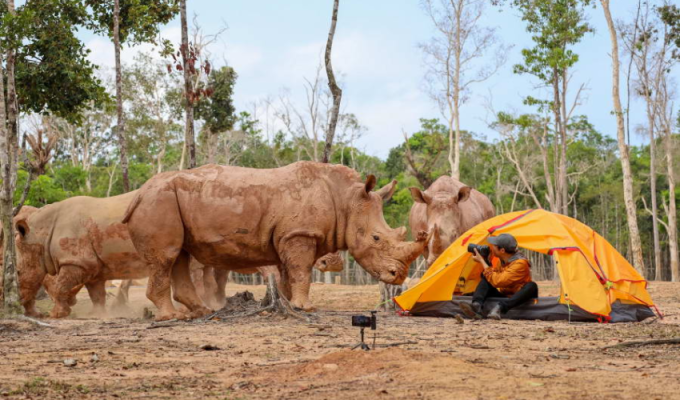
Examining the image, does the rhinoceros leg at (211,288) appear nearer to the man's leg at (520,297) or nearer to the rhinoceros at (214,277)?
the rhinoceros at (214,277)

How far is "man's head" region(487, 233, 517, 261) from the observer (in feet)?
32.9

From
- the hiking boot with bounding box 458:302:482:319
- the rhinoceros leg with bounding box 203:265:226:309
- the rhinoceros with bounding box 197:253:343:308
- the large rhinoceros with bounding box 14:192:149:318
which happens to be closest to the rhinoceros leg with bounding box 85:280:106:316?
the large rhinoceros with bounding box 14:192:149:318

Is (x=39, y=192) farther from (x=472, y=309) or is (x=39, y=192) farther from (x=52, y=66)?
(x=472, y=309)

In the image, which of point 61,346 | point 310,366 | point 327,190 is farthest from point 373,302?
point 310,366

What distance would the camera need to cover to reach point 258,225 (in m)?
10.2

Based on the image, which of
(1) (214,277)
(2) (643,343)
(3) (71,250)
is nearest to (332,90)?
(1) (214,277)

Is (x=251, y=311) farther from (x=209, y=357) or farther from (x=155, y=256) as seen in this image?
(x=209, y=357)

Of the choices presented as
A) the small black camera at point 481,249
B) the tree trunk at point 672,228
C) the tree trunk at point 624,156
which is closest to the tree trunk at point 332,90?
the small black camera at point 481,249

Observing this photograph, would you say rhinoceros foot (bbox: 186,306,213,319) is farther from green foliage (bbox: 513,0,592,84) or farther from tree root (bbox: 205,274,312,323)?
green foliage (bbox: 513,0,592,84)

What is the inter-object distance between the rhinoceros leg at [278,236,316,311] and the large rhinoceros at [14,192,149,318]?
9.06ft

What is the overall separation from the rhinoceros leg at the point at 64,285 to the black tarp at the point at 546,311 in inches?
194

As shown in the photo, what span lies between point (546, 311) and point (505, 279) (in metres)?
0.65

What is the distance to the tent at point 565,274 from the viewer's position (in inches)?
391

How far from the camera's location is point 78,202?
12453mm
